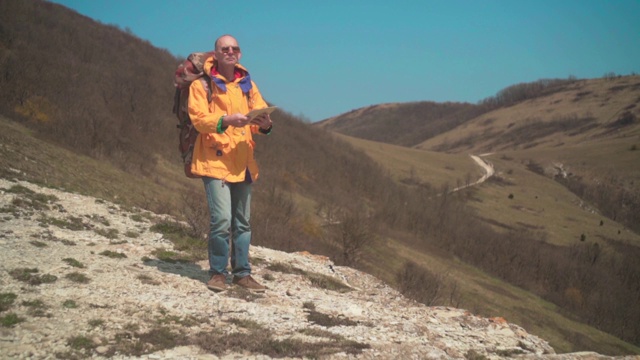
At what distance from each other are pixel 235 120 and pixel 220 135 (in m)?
0.50

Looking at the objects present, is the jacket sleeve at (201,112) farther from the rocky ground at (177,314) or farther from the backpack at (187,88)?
the rocky ground at (177,314)

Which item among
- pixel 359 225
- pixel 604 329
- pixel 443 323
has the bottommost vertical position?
pixel 604 329

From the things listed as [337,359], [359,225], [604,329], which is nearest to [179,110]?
[337,359]

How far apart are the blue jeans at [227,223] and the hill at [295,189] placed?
1764mm

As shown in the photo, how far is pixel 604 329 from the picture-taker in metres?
49.2

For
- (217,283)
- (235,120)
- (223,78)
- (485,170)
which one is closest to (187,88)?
(223,78)

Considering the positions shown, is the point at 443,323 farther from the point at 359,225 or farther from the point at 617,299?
the point at 617,299

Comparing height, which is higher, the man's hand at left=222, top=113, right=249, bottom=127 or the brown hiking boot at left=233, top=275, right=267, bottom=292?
the man's hand at left=222, top=113, right=249, bottom=127

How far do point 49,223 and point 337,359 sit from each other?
267 inches

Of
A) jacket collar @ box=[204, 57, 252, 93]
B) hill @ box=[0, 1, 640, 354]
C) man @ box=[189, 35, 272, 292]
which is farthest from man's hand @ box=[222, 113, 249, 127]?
hill @ box=[0, 1, 640, 354]

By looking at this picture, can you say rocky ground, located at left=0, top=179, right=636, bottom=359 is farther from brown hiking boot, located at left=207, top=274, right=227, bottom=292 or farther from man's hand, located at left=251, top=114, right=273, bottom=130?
man's hand, located at left=251, top=114, right=273, bottom=130

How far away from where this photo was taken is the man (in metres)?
6.61

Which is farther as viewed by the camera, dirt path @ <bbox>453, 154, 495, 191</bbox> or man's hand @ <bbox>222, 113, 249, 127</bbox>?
dirt path @ <bbox>453, 154, 495, 191</bbox>

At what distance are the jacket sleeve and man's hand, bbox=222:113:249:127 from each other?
4.6 inches
